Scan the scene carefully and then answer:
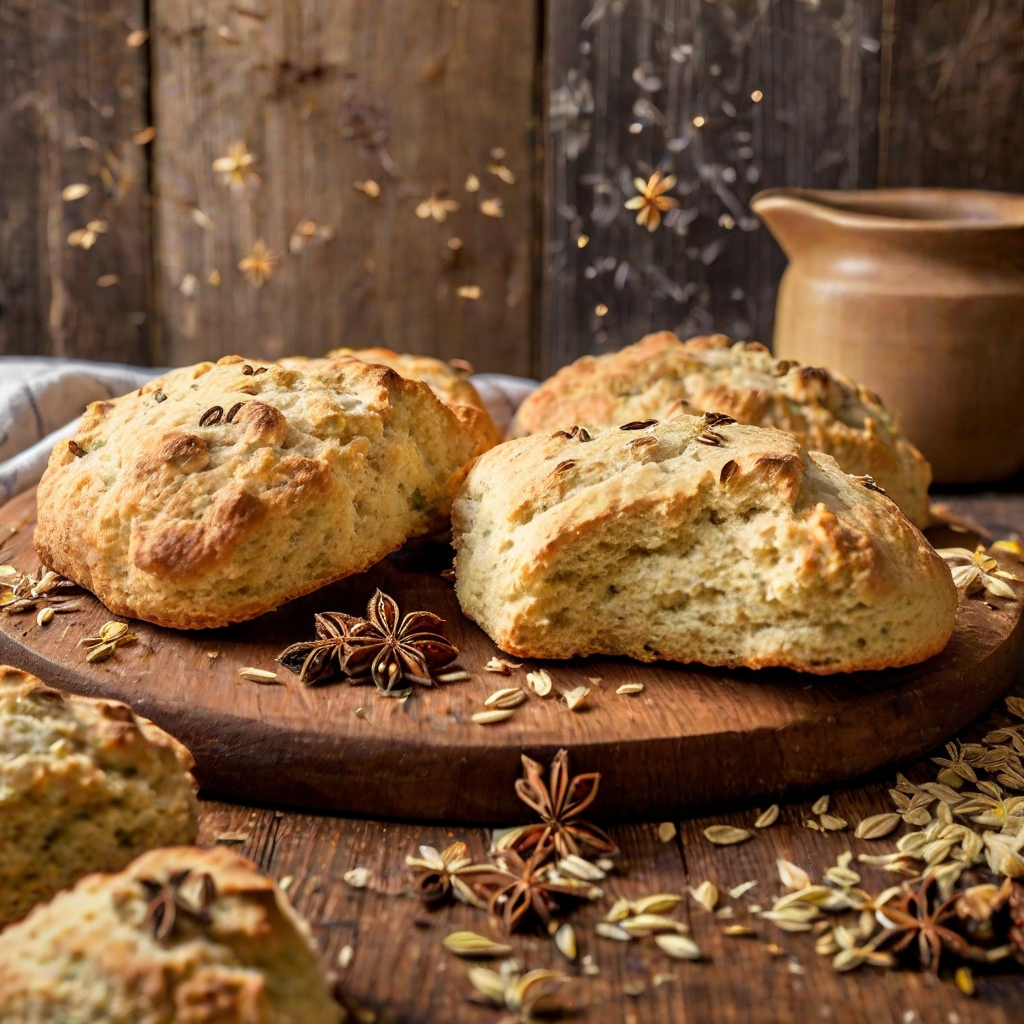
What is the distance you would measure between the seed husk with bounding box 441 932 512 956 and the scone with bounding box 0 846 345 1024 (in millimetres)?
172

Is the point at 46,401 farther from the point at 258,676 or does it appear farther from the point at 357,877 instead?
the point at 357,877

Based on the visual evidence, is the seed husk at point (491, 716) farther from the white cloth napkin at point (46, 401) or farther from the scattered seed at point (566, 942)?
the white cloth napkin at point (46, 401)

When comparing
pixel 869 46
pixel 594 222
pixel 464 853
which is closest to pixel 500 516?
pixel 464 853

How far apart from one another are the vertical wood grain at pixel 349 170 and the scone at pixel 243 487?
1.93 meters

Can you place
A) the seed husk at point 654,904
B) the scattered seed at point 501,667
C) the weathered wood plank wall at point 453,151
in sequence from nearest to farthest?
the seed husk at point 654,904, the scattered seed at point 501,667, the weathered wood plank wall at point 453,151

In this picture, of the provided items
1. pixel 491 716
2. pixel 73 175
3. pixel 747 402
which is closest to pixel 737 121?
pixel 747 402

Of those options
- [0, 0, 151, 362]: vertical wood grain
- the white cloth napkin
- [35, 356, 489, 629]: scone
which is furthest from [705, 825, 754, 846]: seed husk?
[0, 0, 151, 362]: vertical wood grain

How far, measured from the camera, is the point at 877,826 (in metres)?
1.52

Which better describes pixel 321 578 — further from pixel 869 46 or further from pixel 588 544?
pixel 869 46

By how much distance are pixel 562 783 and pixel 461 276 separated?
2.78m

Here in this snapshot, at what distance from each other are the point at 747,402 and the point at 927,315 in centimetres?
81

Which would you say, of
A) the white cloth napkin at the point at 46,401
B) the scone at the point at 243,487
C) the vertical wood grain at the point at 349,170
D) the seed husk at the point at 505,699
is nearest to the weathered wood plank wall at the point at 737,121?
the vertical wood grain at the point at 349,170

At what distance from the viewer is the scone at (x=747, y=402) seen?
7.82 feet

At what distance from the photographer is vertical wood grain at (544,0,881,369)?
367 cm
